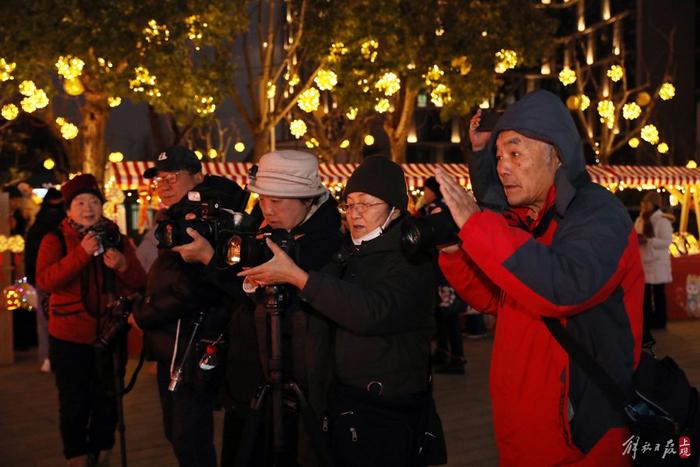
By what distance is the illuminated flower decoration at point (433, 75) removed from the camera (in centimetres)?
2342

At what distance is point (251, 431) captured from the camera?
3746 mm

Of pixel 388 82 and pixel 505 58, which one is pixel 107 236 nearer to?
pixel 388 82

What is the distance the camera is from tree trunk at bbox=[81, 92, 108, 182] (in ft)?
65.1

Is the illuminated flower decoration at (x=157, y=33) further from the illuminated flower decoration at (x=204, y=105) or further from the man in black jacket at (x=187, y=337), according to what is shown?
the man in black jacket at (x=187, y=337)

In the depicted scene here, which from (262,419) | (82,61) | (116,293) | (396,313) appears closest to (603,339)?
(396,313)

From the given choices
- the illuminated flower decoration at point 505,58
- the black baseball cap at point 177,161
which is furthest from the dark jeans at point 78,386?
the illuminated flower decoration at point 505,58

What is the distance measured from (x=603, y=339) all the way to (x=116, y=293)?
4.11 metres

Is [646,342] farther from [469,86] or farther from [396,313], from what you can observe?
[469,86]

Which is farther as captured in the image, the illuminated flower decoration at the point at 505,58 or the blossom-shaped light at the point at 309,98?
the illuminated flower decoration at the point at 505,58

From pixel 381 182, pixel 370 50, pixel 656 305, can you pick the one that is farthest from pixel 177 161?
pixel 370 50

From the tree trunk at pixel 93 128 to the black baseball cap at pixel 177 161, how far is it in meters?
15.4

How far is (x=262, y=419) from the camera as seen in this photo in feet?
12.6

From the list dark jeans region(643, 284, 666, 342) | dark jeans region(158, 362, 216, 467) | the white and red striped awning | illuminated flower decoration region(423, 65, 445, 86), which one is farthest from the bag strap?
illuminated flower decoration region(423, 65, 445, 86)

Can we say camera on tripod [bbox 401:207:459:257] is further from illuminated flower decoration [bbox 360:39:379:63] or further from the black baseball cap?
illuminated flower decoration [bbox 360:39:379:63]
